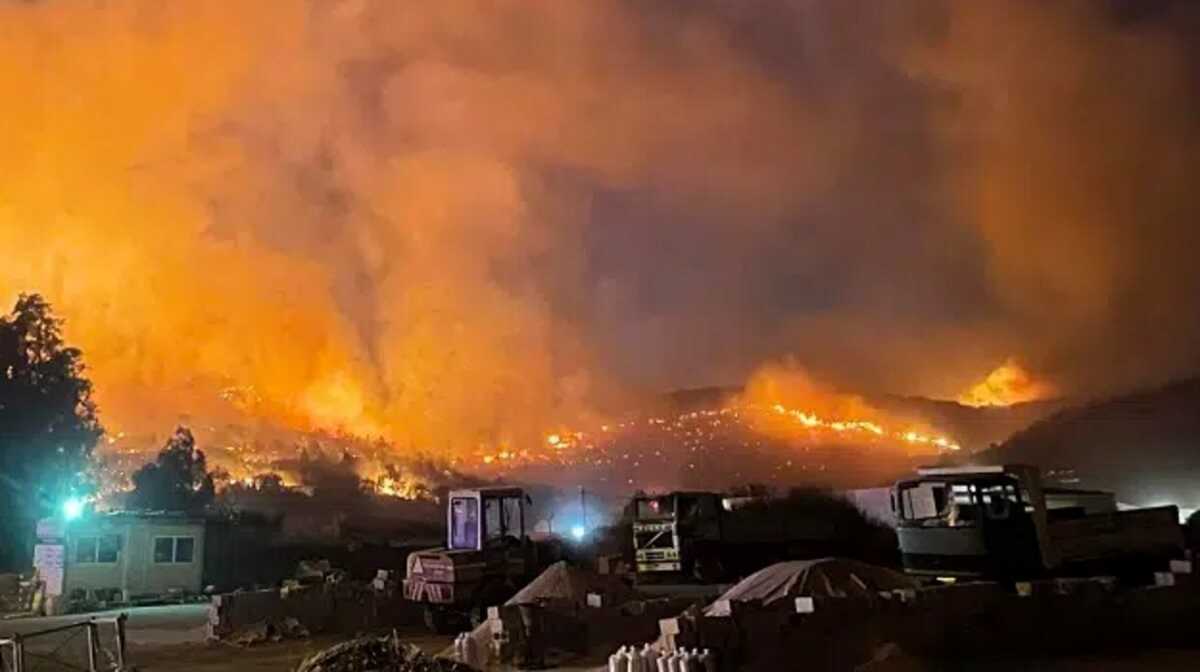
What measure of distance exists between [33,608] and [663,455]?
76254mm

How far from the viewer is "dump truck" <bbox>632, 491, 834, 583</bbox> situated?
1367 inches

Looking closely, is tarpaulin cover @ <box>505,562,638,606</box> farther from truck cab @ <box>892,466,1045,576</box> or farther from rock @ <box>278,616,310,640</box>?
truck cab @ <box>892,466,1045,576</box>

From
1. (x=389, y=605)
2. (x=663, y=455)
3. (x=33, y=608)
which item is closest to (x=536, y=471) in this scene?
(x=663, y=455)

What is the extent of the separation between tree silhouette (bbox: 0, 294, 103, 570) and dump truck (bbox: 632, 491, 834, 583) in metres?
34.5

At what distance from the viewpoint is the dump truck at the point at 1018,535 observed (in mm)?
22328

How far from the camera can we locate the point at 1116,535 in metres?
23.7

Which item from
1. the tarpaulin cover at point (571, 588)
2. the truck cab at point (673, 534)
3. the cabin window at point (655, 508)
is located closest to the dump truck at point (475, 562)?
the tarpaulin cover at point (571, 588)

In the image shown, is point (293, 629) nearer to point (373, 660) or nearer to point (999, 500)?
point (373, 660)

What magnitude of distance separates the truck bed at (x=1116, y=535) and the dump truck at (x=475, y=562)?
516 inches

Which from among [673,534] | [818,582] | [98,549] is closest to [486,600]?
[818,582]

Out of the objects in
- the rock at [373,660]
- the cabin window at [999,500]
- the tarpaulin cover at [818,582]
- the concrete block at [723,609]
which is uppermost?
the cabin window at [999,500]

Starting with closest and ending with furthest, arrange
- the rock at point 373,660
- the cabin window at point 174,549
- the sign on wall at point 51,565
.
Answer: the rock at point 373,660 → the sign on wall at point 51,565 → the cabin window at point 174,549

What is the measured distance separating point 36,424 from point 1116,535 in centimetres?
5518

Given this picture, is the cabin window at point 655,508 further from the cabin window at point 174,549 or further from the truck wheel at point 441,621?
the cabin window at point 174,549
